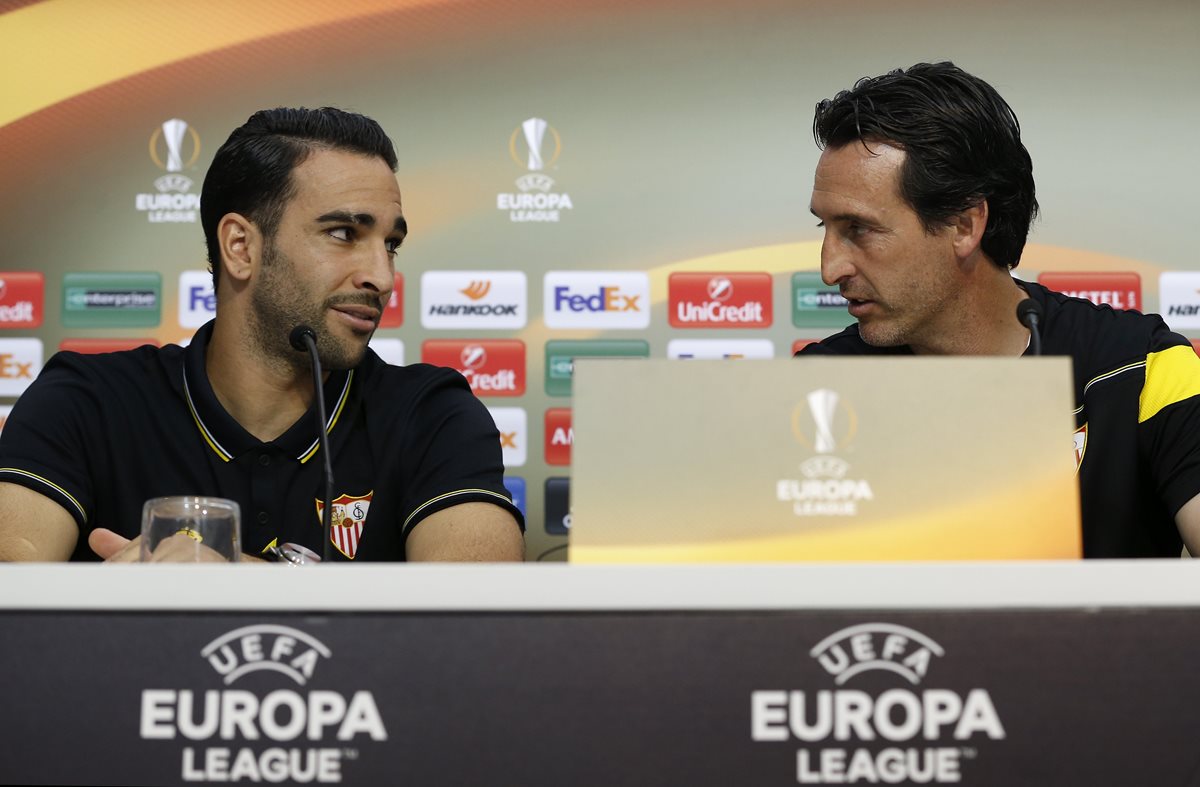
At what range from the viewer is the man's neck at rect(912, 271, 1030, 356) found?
5.58ft

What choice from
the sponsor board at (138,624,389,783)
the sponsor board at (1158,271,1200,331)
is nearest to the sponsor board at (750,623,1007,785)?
the sponsor board at (138,624,389,783)

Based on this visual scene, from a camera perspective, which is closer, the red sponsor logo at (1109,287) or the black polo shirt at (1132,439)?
the black polo shirt at (1132,439)

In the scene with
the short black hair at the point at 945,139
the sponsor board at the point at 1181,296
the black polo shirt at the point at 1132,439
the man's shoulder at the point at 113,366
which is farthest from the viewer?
the sponsor board at the point at 1181,296

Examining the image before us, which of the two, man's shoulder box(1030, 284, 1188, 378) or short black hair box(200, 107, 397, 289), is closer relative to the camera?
man's shoulder box(1030, 284, 1188, 378)

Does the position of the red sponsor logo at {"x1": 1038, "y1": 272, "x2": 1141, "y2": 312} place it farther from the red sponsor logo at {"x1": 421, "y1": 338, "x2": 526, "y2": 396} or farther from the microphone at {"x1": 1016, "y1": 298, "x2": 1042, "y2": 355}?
the microphone at {"x1": 1016, "y1": 298, "x2": 1042, "y2": 355}

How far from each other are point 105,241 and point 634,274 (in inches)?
43.6

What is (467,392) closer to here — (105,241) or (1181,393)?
(1181,393)

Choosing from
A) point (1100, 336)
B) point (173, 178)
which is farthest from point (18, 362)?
point (1100, 336)

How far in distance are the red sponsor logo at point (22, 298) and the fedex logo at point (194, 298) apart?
29 cm

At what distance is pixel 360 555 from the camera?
156cm

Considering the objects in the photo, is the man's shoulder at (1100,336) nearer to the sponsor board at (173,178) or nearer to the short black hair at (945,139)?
the short black hair at (945,139)

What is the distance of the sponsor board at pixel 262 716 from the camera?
671 millimetres

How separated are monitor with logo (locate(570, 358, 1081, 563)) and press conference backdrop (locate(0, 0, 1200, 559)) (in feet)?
5.86

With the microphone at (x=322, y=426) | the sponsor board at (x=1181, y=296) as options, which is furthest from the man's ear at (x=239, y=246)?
the sponsor board at (x=1181, y=296)
